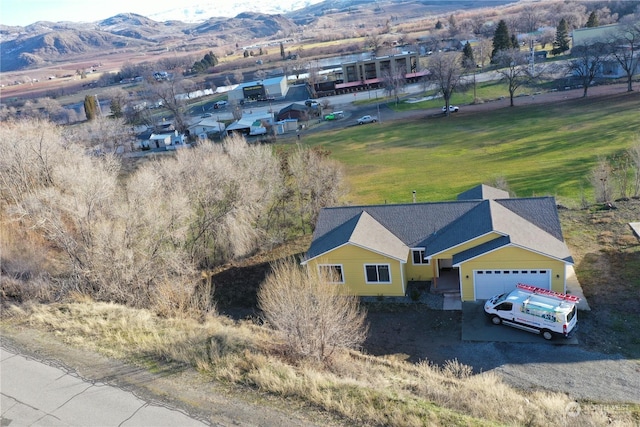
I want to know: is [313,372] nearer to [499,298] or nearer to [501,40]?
[499,298]

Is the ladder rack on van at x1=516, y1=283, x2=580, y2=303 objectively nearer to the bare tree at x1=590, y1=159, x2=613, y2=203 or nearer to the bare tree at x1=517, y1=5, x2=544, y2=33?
the bare tree at x1=590, y1=159, x2=613, y2=203

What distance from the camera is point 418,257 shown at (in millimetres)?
21500

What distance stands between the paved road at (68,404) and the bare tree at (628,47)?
68087 millimetres

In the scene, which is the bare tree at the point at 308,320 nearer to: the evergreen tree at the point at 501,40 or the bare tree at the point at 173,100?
the bare tree at the point at 173,100

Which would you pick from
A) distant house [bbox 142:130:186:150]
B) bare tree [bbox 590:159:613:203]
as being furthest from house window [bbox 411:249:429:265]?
distant house [bbox 142:130:186:150]

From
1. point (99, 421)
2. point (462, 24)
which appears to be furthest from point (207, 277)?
point (462, 24)

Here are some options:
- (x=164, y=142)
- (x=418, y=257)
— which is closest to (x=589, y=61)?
(x=418, y=257)

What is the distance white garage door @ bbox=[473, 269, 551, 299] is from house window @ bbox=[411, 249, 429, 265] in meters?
2.62

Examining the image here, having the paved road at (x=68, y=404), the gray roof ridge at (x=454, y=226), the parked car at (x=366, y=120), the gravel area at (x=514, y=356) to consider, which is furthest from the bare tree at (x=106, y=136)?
the gravel area at (x=514, y=356)

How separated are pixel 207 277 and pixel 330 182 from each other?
9703 millimetres

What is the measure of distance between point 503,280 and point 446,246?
2623mm

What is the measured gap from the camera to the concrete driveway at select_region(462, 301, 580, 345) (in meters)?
16.7

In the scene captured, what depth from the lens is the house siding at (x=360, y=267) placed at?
20469 mm

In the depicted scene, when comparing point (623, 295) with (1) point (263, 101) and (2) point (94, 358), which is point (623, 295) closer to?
(2) point (94, 358)
